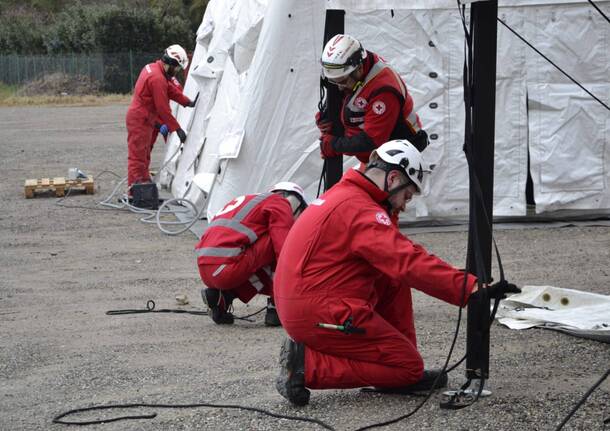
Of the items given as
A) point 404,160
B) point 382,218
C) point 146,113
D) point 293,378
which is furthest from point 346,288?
point 146,113

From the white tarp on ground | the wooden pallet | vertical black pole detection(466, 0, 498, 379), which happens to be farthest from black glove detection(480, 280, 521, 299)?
the wooden pallet

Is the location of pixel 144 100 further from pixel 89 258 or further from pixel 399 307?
pixel 399 307

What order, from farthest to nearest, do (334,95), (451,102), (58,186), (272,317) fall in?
1. (58,186)
2. (451,102)
3. (334,95)
4. (272,317)

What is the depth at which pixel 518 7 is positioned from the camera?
10141mm

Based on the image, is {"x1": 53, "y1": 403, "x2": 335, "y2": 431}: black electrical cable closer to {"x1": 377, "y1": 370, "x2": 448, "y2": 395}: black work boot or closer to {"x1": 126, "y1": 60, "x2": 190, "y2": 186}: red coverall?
{"x1": 377, "y1": 370, "x2": 448, "y2": 395}: black work boot

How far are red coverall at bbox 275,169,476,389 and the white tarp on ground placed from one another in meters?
1.63

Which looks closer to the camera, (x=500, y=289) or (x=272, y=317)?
(x=500, y=289)

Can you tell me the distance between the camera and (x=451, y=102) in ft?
33.6

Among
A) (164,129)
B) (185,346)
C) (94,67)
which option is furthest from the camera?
(94,67)

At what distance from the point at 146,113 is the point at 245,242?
640cm

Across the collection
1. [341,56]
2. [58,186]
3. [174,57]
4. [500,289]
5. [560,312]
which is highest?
[341,56]

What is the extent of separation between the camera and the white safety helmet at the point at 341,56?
714 cm

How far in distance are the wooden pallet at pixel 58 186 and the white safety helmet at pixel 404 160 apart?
969cm

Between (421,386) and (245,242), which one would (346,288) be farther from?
(245,242)
